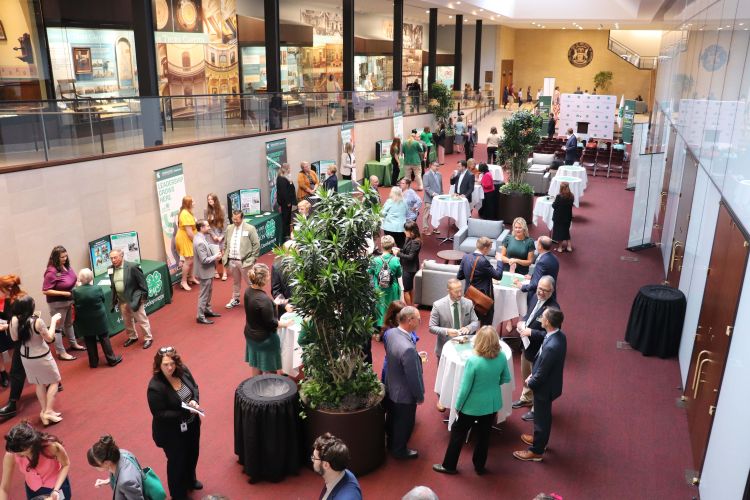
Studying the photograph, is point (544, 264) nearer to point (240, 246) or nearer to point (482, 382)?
point (482, 382)

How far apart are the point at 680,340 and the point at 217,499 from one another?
6.54 m

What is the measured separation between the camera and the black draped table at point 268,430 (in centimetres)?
499

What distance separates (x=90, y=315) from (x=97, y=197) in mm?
2213

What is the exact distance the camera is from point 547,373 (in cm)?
517

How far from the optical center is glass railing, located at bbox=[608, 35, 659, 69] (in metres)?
37.3

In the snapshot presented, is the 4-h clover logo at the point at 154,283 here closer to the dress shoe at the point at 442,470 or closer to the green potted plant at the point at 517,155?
the dress shoe at the point at 442,470

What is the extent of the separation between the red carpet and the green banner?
659 inches

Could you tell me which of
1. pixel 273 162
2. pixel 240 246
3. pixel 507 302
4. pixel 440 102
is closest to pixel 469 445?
pixel 507 302

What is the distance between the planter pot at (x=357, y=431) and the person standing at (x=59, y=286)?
3.79m

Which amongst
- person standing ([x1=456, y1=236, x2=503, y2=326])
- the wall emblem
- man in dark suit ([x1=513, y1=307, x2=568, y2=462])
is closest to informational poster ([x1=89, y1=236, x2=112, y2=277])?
person standing ([x1=456, y1=236, x2=503, y2=326])

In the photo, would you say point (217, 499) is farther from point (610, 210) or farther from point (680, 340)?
point (610, 210)

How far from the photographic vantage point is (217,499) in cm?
309

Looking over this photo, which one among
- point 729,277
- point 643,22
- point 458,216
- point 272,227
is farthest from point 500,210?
point 643,22

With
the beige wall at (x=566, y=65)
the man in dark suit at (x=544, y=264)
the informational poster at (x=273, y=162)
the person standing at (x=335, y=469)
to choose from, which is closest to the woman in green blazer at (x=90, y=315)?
the person standing at (x=335, y=469)
